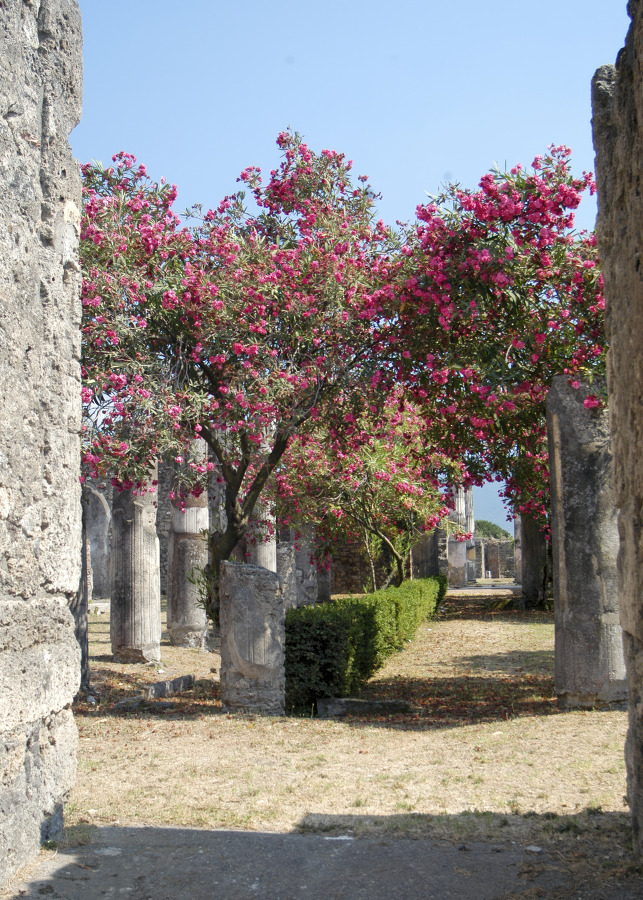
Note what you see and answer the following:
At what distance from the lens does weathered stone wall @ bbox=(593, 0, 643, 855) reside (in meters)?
3.13

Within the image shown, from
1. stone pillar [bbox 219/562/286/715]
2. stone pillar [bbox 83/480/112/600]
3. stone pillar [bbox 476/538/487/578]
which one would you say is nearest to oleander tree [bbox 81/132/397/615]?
stone pillar [bbox 219/562/286/715]

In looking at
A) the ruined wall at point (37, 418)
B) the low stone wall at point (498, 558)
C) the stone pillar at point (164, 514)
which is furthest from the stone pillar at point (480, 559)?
the ruined wall at point (37, 418)

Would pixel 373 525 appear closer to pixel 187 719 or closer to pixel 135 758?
pixel 187 719

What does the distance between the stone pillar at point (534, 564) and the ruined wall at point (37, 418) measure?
1606 cm

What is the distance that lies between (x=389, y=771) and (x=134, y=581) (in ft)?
22.3

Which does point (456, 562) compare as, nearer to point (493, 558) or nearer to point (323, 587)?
point (493, 558)

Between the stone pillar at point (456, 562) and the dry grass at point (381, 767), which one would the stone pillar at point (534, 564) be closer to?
the dry grass at point (381, 767)

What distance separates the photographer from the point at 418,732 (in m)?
7.07

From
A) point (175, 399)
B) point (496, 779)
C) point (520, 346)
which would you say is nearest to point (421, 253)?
point (520, 346)

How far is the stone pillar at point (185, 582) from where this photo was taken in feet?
43.3

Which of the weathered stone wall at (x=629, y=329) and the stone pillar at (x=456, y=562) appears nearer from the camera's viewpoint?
the weathered stone wall at (x=629, y=329)

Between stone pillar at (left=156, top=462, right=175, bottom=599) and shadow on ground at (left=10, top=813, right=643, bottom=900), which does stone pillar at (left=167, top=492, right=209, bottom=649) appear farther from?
shadow on ground at (left=10, top=813, right=643, bottom=900)

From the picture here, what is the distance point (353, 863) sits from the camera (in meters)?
3.72

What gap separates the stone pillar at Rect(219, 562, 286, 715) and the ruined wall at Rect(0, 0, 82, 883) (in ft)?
13.2
